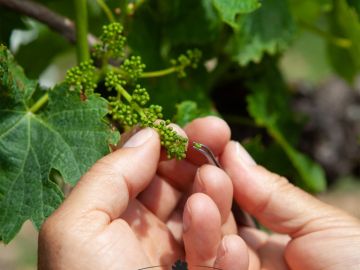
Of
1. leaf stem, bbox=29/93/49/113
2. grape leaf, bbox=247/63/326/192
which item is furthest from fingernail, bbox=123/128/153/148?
grape leaf, bbox=247/63/326/192

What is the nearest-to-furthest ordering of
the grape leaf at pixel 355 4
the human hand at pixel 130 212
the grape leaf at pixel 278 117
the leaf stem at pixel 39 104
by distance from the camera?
the human hand at pixel 130 212 < the leaf stem at pixel 39 104 < the grape leaf at pixel 355 4 < the grape leaf at pixel 278 117

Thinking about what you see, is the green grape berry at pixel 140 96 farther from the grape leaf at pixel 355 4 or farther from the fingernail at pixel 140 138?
the grape leaf at pixel 355 4

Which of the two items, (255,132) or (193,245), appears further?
(255,132)

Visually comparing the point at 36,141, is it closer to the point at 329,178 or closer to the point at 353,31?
the point at 353,31

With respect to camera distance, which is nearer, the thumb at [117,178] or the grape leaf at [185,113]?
the thumb at [117,178]

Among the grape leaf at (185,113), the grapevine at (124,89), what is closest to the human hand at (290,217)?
the grape leaf at (185,113)

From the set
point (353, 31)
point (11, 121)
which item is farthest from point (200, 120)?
point (353, 31)
